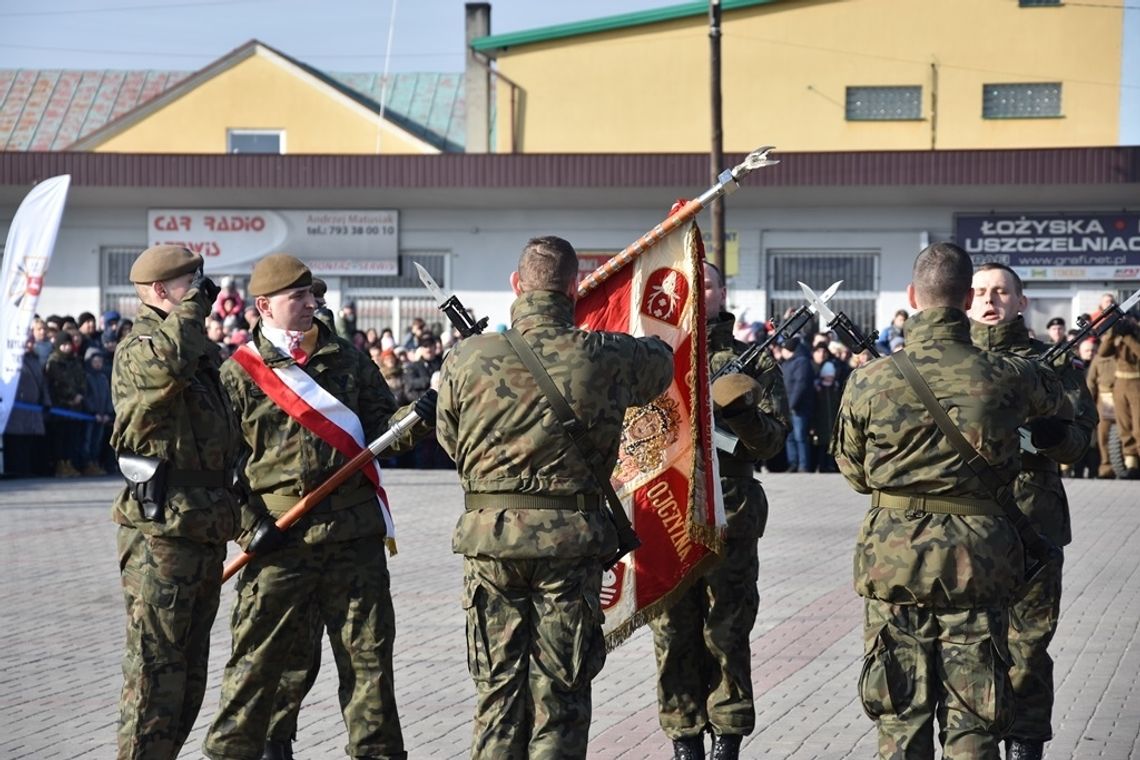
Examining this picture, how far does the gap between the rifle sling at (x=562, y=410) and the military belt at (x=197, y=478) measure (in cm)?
136

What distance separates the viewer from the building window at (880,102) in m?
34.0

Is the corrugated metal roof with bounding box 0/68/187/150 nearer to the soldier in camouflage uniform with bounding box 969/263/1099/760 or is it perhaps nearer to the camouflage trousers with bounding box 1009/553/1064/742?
the soldier in camouflage uniform with bounding box 969/263/1099/760

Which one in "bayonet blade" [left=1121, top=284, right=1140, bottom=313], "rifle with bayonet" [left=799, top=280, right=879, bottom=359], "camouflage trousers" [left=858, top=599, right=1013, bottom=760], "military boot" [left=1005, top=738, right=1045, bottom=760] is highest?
"bayonet blade" [left=1121, top=284, right=1140, bottom=313]

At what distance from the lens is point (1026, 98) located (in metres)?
33.6

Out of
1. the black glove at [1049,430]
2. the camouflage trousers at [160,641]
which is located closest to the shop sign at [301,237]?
the camouflage trousers at [160,641]

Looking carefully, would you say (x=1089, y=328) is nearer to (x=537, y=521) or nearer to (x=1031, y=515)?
(x=1031, y=515)

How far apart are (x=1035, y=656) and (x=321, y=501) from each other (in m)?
2.87

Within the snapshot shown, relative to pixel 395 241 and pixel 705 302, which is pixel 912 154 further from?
pixel 705 302

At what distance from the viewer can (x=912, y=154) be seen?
28281 millimetres

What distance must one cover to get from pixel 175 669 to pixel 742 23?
2986 cm

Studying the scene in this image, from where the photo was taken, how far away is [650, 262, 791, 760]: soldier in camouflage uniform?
22.5 ft

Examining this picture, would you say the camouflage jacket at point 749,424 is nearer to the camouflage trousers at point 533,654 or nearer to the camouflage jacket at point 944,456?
the camouflage jacket at point 944,456

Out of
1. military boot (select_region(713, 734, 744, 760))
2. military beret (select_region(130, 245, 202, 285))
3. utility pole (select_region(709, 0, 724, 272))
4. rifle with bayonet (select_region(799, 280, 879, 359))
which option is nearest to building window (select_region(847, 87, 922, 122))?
utility pole (select_region(709, 0, 724, 272))

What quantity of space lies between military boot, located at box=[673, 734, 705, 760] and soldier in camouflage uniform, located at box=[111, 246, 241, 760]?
195cm
